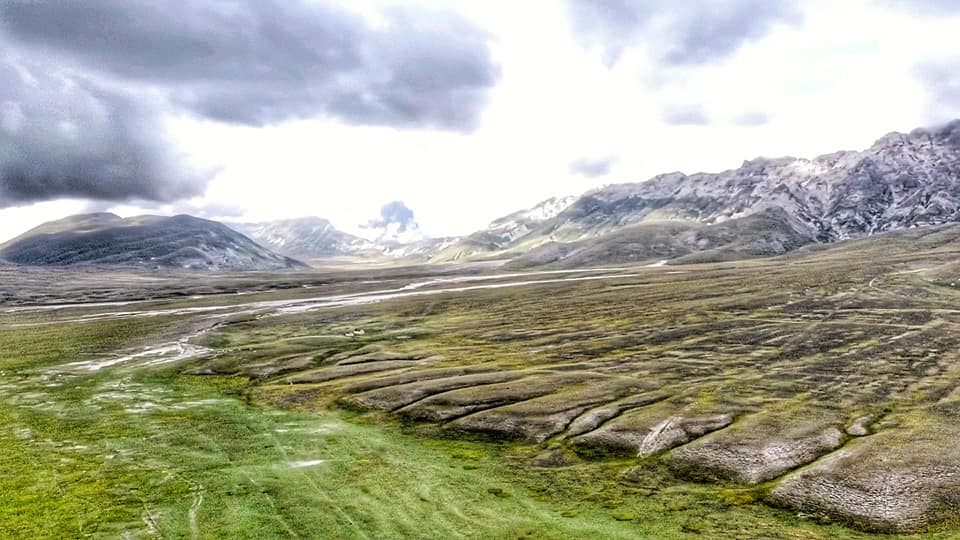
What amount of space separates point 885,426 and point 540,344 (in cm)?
5026

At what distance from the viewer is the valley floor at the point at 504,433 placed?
32.6 m

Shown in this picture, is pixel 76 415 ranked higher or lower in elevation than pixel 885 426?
higher

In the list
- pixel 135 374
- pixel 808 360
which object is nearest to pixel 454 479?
pixel 808 360

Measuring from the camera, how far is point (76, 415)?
186ft

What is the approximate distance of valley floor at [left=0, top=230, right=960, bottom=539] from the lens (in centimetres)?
3262

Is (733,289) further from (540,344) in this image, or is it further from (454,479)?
(454,479)

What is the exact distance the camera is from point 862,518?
31938mm

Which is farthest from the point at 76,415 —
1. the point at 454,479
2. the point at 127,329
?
the point at 127,329

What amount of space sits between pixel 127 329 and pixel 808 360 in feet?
420

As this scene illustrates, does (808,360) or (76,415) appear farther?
(808,360)

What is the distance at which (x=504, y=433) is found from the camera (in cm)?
4859

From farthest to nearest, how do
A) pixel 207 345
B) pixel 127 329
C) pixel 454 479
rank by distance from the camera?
pixel 127 329 < pixel 207 345 < pixel 454 479

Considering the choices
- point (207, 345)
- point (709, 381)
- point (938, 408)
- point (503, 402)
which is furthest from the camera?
point (207, 345)

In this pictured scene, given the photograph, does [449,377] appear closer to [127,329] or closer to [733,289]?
[127,329]
